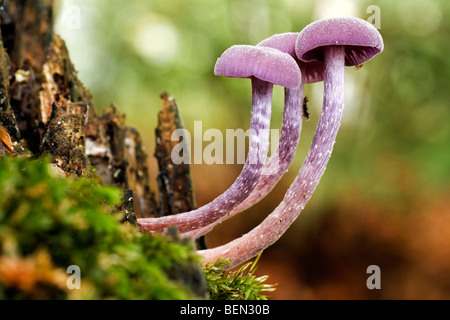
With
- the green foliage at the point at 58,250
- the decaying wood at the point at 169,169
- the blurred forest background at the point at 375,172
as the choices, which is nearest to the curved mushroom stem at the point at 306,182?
the decaying wood at the point at 169,169

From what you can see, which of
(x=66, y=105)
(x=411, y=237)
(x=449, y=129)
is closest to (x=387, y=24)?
(x=449, y=129)

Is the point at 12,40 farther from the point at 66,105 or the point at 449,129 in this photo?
the point at 449,129

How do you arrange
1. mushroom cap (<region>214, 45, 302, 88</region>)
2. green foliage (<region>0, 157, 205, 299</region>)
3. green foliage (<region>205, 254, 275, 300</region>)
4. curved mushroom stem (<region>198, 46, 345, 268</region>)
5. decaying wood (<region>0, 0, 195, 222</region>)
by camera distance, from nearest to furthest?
green foliage (<region>0, 157, 205, 299</region>)
green foliage (<region>205, 254, 275, 300</region>)
mushroom cap (<region>214, 45, 302, 88</region>)
curved mushroom stem (<region>198, 46, 345, 268</region>)
decaying wood (<region>0, 0, 195, 222</region>)

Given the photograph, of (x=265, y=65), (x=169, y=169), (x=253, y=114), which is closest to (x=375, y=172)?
(x=169, y=169)

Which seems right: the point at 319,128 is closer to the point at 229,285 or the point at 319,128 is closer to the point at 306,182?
the point at 306,182

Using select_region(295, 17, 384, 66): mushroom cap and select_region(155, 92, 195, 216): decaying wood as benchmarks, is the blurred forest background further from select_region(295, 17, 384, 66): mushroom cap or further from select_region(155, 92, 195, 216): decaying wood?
select_region(295, 17, 384, 66): mushroom cap

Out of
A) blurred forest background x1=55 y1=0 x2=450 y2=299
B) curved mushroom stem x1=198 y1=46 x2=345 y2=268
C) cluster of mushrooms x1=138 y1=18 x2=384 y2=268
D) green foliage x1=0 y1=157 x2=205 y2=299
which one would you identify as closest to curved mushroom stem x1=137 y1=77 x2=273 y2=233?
cluster of mushrooms x1=138 y1=18 x2=384 y2=268
